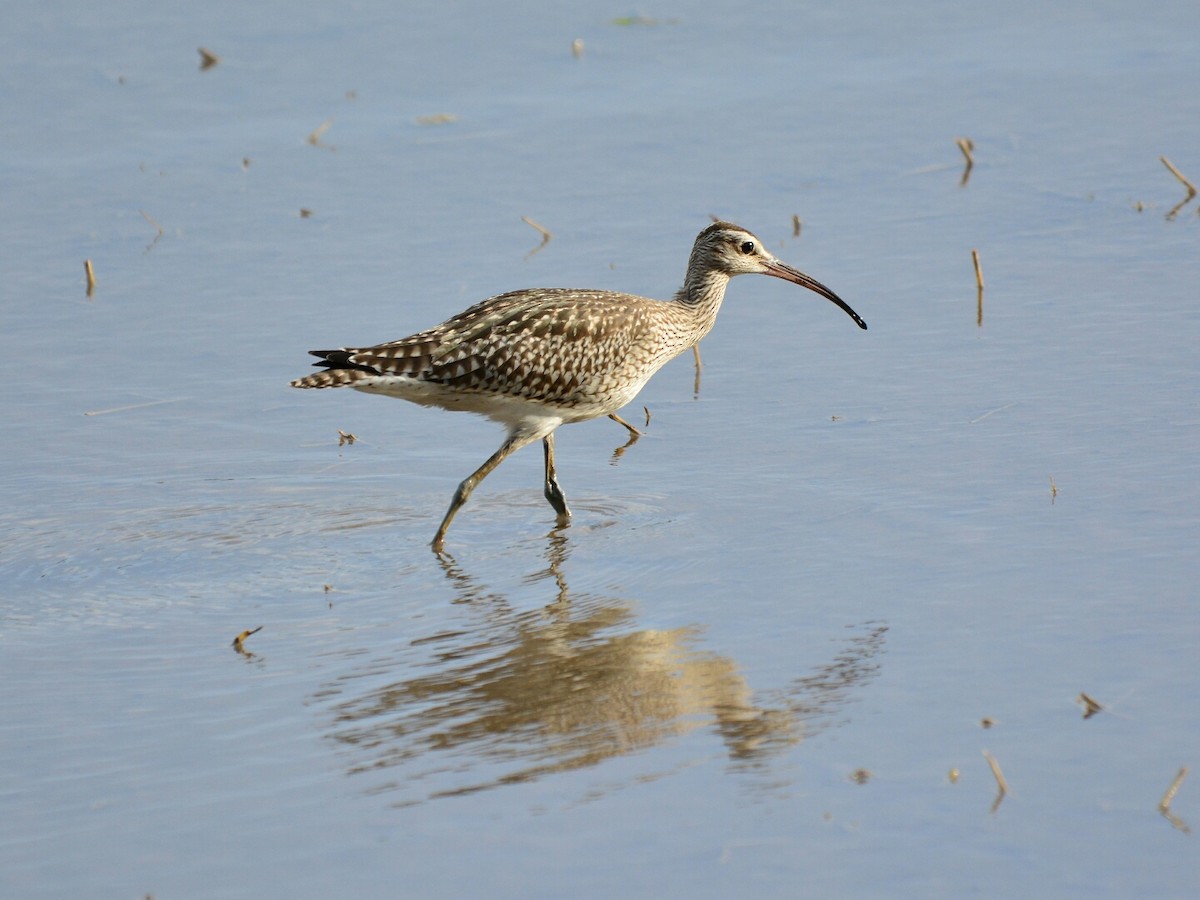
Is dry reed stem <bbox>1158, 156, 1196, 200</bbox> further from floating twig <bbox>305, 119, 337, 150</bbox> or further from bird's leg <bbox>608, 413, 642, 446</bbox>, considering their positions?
floating twig <bbox>305, 119, 337, 150</bbox>

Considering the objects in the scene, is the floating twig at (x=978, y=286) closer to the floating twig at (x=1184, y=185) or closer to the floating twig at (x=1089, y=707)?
the floating twig at (x=1184, y=185)

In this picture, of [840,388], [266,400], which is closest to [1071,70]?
[840,388]

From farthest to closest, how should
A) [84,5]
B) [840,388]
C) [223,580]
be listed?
1. [84,5]
2. [840,388]
3. [223,580]

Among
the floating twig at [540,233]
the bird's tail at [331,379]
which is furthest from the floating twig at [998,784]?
the floating twig at [540,233]

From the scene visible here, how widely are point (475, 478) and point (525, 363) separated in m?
0.67

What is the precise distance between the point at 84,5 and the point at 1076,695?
605 inches

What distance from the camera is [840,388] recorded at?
34.6 ft

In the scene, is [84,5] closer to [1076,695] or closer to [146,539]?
[146,539]

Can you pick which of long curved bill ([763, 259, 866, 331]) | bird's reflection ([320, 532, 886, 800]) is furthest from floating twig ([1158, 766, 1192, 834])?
long curved bill ([763, 259, 866, 331])

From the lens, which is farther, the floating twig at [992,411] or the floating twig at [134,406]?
the floating twig at [134,406]

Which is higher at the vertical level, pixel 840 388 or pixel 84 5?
pixel 84 5

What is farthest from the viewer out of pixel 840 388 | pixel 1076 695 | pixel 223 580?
pixel 840 388

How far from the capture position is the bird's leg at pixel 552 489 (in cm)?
921

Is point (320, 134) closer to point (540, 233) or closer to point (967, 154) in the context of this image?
point (540, 233)
